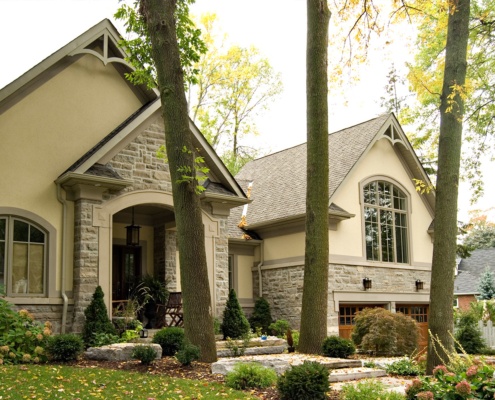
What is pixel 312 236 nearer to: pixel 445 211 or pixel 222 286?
pixel 445 211

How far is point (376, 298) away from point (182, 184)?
1014 cm

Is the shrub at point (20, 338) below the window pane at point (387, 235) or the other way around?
below

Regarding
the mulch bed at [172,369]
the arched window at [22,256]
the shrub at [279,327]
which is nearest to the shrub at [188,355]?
the mulch bed at [172,369]

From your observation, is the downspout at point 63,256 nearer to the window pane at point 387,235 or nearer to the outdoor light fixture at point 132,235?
the outdoor light fixture at point 132,235

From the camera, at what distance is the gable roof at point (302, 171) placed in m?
18.1

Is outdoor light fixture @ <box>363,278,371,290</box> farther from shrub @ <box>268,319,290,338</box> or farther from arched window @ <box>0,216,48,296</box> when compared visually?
arched window @ <box>0,216,48,296</box>

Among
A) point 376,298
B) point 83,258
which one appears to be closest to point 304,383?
point 83,258

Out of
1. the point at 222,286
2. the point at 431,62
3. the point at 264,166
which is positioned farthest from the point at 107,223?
the point at 431,62

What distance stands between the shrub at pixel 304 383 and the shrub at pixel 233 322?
6709 mm

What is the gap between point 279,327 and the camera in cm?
1678

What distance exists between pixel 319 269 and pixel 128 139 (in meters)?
5.48

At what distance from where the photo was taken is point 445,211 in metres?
10.2

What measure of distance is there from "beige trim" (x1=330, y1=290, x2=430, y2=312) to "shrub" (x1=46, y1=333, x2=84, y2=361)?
8.80 meters

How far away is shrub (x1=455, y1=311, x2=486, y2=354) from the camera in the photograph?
56.3 ft
